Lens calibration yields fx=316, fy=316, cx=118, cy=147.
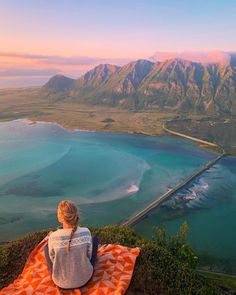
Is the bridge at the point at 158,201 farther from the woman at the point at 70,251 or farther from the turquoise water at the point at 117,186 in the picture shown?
the woman at the point at 70,251

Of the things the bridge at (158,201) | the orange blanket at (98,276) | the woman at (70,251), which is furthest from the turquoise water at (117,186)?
the woman at (70,251)

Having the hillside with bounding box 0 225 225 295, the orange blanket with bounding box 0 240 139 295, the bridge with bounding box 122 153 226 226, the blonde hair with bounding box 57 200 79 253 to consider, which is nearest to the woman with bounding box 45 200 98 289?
the blonde hair with bounding box 57 200 79 253

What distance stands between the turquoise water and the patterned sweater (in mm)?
42903

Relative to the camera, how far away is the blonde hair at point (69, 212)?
1159cm

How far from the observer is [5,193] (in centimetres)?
7200

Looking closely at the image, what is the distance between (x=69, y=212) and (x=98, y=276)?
4.19 m

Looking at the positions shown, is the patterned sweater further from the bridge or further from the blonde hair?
the bridge

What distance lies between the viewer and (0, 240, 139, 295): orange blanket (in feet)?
44.2

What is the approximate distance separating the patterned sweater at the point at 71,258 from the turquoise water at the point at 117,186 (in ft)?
141

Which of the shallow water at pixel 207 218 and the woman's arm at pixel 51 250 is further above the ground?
the woman's arm at pixel 51 250

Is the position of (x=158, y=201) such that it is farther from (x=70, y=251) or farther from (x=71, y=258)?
(x=70, y=251)

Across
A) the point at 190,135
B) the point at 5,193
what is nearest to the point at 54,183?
the point at 5,193

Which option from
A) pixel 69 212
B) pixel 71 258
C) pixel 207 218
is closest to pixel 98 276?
pixel 71 258

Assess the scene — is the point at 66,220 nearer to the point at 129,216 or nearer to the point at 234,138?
the point at 129,216
